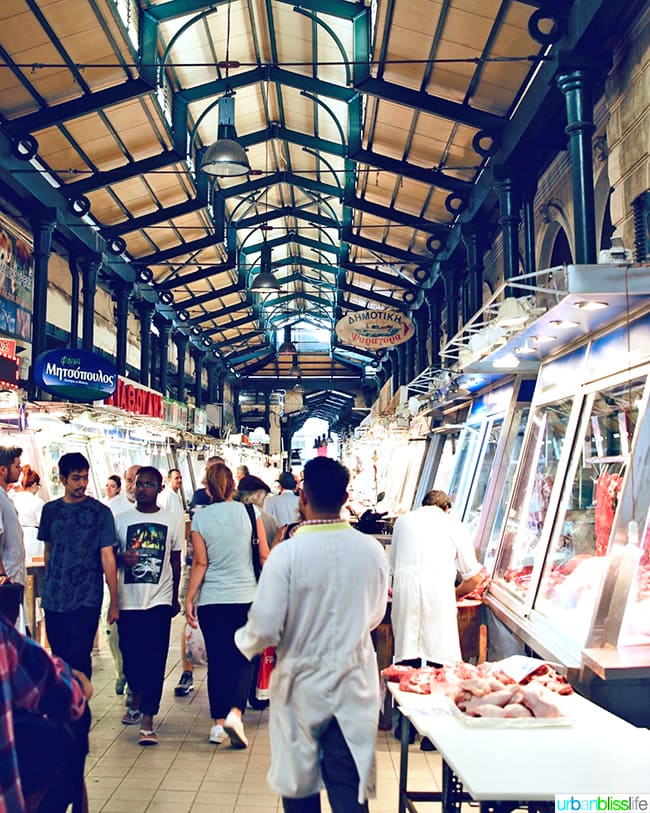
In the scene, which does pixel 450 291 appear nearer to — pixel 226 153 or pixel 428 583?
pixel 226 153

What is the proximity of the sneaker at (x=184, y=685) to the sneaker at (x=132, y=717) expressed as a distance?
77 cm

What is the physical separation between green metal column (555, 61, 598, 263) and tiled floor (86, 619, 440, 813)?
12.6 feet

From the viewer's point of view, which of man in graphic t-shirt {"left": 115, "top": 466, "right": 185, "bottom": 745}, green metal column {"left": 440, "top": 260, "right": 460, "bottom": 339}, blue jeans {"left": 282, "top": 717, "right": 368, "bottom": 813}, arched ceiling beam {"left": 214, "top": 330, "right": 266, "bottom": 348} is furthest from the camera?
arched ceiling beam {"left": 214, "top": 330, "right": 266, "bottom": 348}

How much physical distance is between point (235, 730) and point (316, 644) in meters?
2.42

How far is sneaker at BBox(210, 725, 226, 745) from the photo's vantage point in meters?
5.18

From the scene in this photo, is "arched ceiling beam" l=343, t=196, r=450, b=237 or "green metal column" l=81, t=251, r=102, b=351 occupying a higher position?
"arched ceiling beam" l=343, t=196, r=450, b=237

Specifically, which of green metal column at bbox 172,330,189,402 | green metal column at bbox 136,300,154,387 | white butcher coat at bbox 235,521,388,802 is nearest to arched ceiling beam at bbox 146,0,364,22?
white butcher coat at bbox 235,521,388,802

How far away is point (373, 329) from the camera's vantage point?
14.4m

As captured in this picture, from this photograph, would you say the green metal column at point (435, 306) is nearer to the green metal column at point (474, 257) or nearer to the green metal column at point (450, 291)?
the green metal column at point (450, 291)

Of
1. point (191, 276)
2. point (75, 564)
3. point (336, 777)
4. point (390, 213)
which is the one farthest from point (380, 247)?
point (336, 777)

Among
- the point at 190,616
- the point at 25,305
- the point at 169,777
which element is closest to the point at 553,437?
the point at 190,616

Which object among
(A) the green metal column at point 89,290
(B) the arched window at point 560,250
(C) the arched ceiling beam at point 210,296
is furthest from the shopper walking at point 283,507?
(C) the arched ceiling beam at point 210,296

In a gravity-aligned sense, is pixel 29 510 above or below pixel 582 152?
below

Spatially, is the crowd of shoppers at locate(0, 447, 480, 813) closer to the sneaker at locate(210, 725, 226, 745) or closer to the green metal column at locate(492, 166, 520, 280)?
the sneaker at locate(210, 725, 226, 745)
